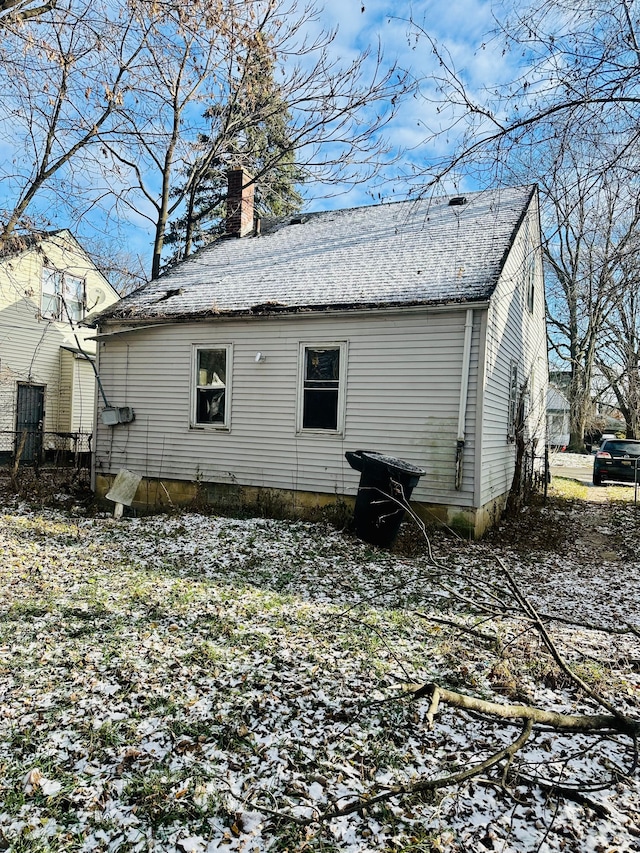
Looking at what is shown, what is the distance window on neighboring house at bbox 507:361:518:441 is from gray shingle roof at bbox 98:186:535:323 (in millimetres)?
2744

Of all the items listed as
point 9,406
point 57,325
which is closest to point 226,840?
point 9,406

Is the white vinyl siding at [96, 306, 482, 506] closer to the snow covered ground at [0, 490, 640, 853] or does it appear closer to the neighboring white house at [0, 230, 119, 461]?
the snow covered ground at [0, 490, 640, 853]

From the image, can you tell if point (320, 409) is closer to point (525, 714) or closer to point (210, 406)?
point (210, 406)

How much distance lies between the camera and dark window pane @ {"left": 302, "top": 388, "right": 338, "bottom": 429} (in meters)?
9.16

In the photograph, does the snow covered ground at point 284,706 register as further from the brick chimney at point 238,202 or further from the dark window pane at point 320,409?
the brick chimney at point 238,202

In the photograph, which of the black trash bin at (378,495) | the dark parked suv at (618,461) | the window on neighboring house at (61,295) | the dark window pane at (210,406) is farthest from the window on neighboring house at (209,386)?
the dark parked suv at (618,461)

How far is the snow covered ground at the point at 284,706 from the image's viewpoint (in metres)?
2.38

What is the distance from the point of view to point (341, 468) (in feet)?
29.5

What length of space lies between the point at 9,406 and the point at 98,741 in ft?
50.8

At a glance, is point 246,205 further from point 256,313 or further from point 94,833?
point 94,833

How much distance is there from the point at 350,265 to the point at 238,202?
17.8ft

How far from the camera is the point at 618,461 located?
56.1ft

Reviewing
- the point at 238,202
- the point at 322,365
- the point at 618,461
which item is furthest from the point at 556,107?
the point at 618,461

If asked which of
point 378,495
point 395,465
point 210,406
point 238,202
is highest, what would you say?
point 238,202
